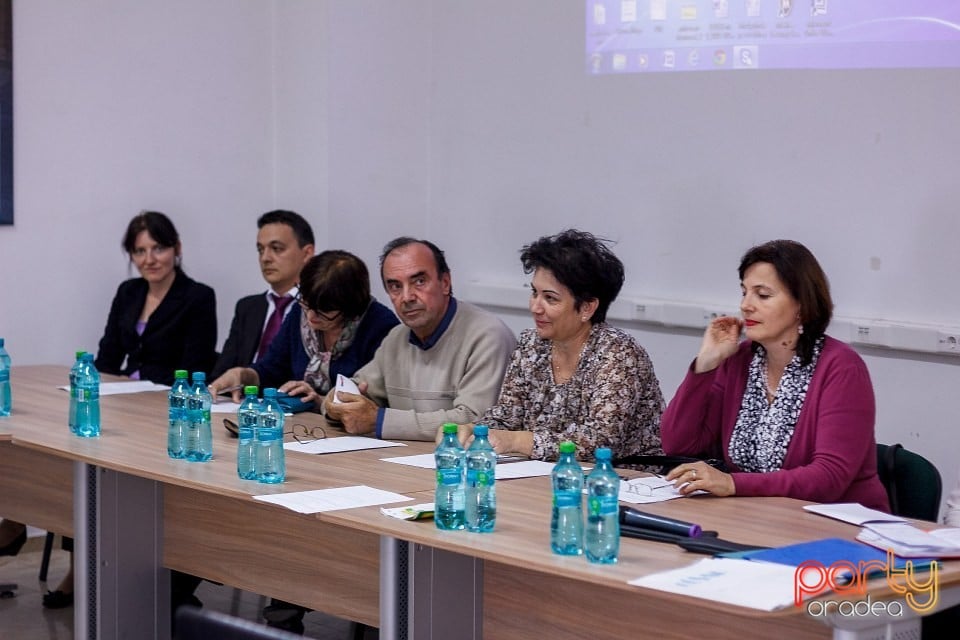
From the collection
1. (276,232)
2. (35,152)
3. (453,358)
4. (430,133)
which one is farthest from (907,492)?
(35,152)

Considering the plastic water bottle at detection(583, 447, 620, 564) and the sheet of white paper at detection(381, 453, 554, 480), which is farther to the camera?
the sheet of white paper at detection(381, 453, 554, 480)

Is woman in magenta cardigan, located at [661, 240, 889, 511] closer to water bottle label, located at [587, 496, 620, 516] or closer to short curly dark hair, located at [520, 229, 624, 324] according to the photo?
short curly dark hair, located at [520, 229, 624, 324]

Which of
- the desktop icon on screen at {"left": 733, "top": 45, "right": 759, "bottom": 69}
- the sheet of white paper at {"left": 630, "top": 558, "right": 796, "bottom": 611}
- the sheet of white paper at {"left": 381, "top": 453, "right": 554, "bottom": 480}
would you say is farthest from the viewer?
the desktop icon on screen at {"left": 733, "top": 45, "right": 759, "bottom": 69}

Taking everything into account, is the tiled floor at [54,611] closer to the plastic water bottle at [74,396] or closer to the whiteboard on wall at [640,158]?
the plastic water bottle at [74,396]

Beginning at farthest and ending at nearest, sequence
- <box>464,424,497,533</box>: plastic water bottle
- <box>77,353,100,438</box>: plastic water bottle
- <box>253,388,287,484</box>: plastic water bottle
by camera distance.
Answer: <box>77,353,100,438</box>: plastic water bottle → <box>253,388,287,484</box>: plastic water bottle → <box>464,424,497,533</box>: plastic water bottle

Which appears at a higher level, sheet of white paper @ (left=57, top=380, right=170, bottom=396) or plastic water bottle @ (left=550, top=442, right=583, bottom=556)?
plastic water bottle @ (left=550, top=442, right=583, bottom=556)

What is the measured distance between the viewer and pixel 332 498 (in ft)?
9.05

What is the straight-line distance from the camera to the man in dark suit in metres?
4.86

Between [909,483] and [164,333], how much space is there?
3.11 meters

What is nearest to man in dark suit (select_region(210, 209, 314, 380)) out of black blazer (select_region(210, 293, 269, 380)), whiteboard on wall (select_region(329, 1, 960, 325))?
black blazer (select_region(210, 293, 269, 380))

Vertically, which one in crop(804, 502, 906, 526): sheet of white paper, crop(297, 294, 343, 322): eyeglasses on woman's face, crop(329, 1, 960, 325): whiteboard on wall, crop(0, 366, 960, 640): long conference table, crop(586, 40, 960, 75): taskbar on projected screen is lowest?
crop(0, 366, 960, 640): long conference table

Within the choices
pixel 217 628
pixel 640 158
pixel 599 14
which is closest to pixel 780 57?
pixel 640 158

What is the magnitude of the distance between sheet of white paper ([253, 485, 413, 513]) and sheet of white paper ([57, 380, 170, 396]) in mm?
1826
